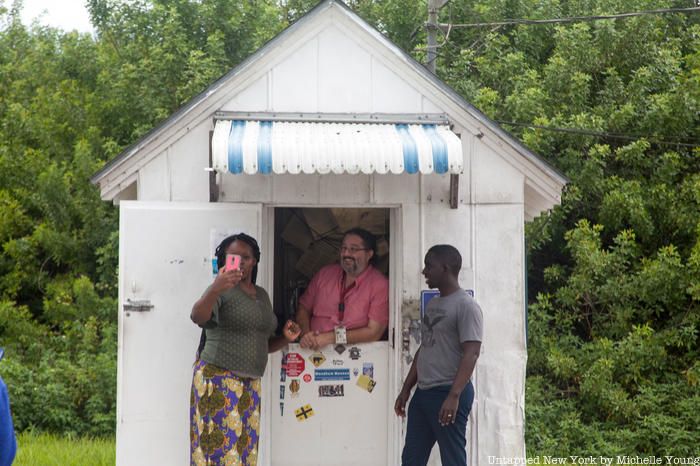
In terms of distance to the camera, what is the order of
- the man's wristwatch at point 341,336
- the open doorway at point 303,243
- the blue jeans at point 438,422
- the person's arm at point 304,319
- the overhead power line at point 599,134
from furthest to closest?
the overhead power line at point 599,134, the open doorway at point 303,243, the person's arm at point 304,319, the man's wristwatch at point 341,336, the blue jeans at point 438,422

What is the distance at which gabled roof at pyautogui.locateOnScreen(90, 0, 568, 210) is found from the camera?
6.29 metres

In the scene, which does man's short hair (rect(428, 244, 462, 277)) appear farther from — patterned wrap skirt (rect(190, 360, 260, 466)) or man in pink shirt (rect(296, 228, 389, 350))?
patterned wrap skirt (rect(190, 360, 260, 466))

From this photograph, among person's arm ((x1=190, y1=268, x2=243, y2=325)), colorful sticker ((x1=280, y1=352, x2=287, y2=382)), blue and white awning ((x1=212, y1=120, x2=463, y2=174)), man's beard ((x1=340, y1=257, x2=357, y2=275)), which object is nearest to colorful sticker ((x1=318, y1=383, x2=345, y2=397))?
colorful sticker ((x1=280, y1=352, x2=287, y2=382))

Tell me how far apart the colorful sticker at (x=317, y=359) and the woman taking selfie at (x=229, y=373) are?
3.55 ft

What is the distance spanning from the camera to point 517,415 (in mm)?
6469

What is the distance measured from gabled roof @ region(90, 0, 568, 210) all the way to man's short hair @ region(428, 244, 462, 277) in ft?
3.21

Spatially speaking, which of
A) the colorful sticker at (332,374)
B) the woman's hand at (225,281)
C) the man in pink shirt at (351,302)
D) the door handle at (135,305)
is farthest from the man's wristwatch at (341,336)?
the woman's hand at (225,281)

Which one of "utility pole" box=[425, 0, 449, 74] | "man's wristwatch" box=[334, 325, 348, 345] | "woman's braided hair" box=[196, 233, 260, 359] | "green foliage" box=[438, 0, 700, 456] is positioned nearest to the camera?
"woman's braided hair" box=[196, 233, 260, 359]

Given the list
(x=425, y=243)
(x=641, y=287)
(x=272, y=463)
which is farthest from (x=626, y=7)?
(x=272, y=463)

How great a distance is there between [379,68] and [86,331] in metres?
6.86

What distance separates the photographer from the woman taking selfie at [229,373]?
18.6 feet

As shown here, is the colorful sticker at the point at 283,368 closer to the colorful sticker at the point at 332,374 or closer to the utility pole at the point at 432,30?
the colorful sticker at the point at 332,374

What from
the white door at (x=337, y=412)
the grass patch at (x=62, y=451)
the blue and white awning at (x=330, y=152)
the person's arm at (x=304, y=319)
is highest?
the blue and white awning at (x=330, y=152)

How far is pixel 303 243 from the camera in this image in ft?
26.8
